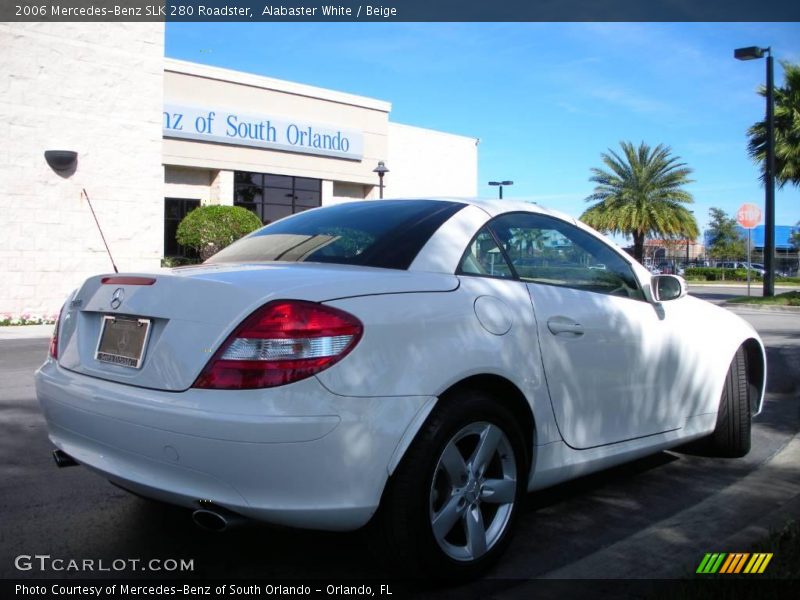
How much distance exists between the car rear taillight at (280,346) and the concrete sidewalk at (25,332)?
11.5 metres

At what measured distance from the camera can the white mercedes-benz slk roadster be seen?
8.29ft

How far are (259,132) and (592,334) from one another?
2438 cm

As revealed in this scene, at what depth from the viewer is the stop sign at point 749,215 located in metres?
22.2

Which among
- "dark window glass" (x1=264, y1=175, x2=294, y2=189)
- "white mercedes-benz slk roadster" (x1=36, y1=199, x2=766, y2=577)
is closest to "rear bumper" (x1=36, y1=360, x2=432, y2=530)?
"white mercedes-benz slk roadster" (x1=36, y1=199, x2=766, y2=577)

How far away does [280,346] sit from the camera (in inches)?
100

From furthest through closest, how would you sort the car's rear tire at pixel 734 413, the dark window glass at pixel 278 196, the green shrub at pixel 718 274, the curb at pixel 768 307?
1. the green shrub at pixel 718 274
2. the dark window glass at pixel 278 196
3. the curb at pixel 768 307
4. the car's rear tire at pixel 734 413

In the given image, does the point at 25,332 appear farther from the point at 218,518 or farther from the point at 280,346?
the point at 280,346

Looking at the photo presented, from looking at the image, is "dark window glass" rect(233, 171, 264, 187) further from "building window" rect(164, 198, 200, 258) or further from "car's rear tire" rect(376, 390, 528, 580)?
"car's rear tire" rect(376, 390, 528, 580)

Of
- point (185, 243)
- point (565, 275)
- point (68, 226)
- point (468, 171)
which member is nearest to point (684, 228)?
point (468, 171)

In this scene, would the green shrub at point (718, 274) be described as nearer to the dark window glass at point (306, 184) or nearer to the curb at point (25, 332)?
the dark window glass at point (306, 184)

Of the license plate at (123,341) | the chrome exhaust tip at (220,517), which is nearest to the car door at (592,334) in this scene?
the chrome exhaust tip at (220,517)

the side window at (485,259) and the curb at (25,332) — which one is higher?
the side window at (485,259)

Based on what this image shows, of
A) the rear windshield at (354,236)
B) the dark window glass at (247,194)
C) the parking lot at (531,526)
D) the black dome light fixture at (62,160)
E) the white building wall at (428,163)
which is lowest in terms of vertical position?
the parking lot at (531,526)

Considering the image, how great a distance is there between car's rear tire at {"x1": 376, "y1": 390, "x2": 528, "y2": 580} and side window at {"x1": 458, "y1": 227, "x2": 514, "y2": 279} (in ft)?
1.99
